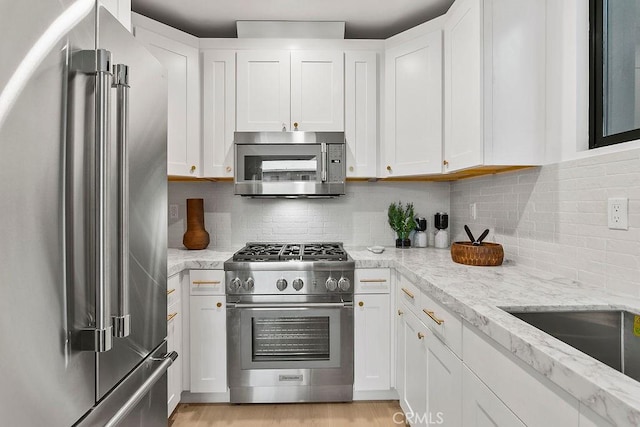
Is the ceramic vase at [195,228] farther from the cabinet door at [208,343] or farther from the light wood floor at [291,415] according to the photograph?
the light wood floor at [291,415]

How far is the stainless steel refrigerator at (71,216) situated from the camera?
66cm

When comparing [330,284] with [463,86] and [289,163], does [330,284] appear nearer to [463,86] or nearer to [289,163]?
[289,163]

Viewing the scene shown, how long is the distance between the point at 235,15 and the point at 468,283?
7.48 ft

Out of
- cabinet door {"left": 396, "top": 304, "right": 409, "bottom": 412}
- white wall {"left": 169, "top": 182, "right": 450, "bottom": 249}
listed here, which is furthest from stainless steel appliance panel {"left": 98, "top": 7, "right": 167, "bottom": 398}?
white wall {"left": 169, "top": 182, "right": 450, "bottom": 249}

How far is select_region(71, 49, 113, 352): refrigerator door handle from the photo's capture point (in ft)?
2.66

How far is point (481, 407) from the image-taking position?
1116 mm

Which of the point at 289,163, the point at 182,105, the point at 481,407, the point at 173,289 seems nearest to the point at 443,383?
the point at 481,407

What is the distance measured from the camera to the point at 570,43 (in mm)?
1597

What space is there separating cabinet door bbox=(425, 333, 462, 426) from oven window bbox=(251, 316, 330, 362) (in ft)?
2.50

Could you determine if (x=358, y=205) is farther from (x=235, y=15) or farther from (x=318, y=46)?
(x=235, y=15)

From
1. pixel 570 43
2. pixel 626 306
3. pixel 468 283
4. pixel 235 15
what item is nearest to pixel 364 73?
pixel 235 15

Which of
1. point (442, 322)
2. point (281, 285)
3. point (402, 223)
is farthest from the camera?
point (402, 223)

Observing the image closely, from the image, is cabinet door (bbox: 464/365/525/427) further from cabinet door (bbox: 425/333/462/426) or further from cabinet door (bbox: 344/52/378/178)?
cabinet door (bbox: 344/52/378/178)

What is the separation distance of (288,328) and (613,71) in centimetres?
206
